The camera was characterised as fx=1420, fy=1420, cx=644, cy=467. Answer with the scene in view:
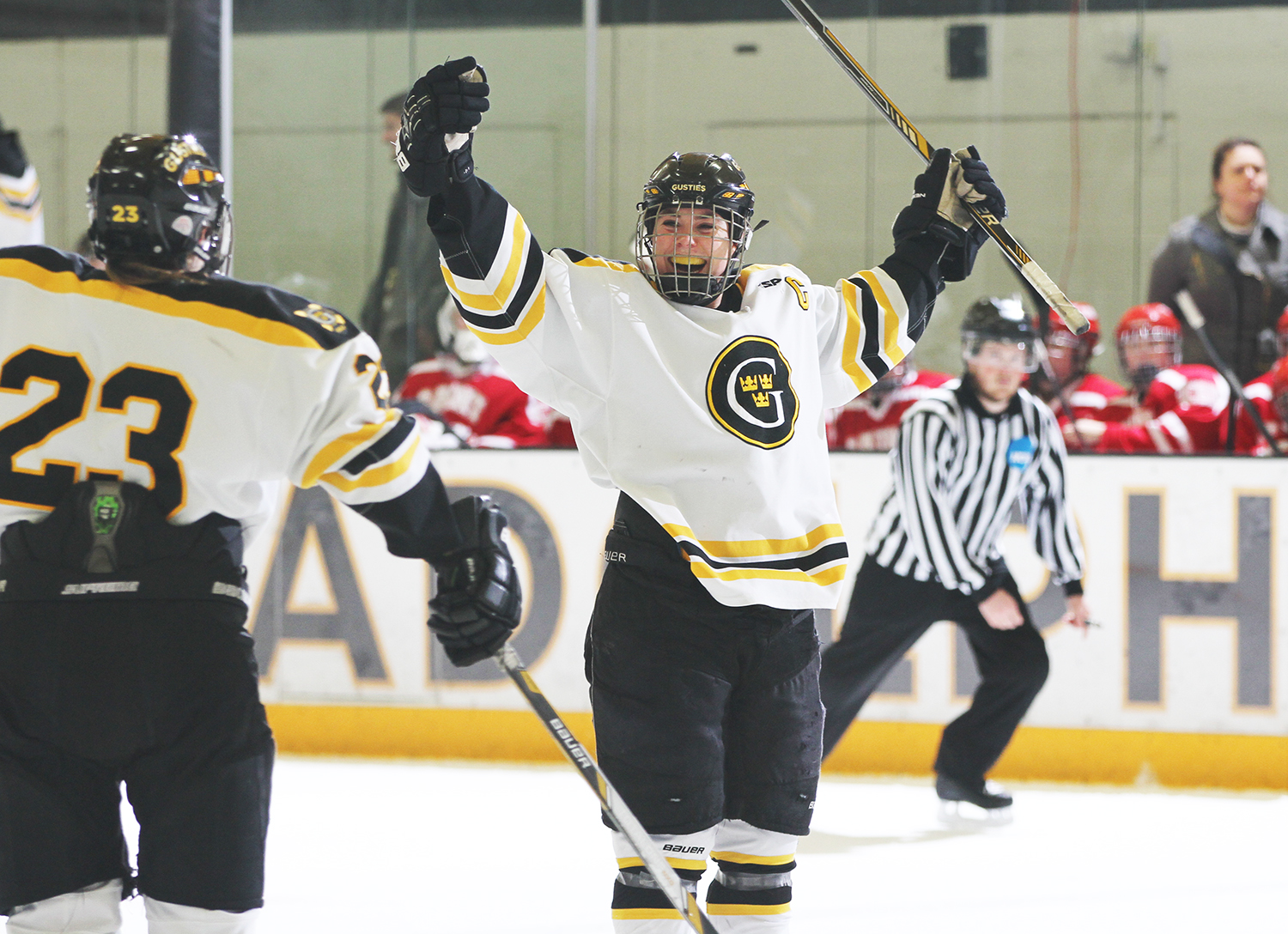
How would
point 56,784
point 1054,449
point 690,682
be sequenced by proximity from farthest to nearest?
point 1054,449, point 690,682, point 56,784

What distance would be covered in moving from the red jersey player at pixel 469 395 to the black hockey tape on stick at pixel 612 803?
10.4ft

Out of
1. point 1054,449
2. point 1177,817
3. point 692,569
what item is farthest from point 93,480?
point 1177,817

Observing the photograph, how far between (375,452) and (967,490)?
2.31m

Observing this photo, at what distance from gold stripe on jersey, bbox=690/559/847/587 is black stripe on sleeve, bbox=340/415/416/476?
47 centimetres

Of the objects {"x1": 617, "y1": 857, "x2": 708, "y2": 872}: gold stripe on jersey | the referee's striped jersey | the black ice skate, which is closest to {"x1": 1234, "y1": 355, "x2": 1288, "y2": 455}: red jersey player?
the referee's striped jersey

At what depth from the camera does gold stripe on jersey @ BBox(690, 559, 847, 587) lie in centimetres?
181

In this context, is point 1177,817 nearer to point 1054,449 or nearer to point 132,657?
point 1054,449

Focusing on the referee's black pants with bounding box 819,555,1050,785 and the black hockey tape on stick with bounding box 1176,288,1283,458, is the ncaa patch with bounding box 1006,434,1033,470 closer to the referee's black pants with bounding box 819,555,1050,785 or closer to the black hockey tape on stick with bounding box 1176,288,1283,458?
the referee's black pants with bounding box 819,555,1050,785

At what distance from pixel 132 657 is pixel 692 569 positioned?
28.0 inches

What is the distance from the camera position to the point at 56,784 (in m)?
1.41

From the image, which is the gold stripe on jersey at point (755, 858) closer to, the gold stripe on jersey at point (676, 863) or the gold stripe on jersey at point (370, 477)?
the gold stripe on jersey at point (676, 863)

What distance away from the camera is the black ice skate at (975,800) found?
3.59 metres

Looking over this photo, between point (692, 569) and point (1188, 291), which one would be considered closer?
point (692, 569)

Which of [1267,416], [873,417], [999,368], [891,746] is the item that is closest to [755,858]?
[999,368]
